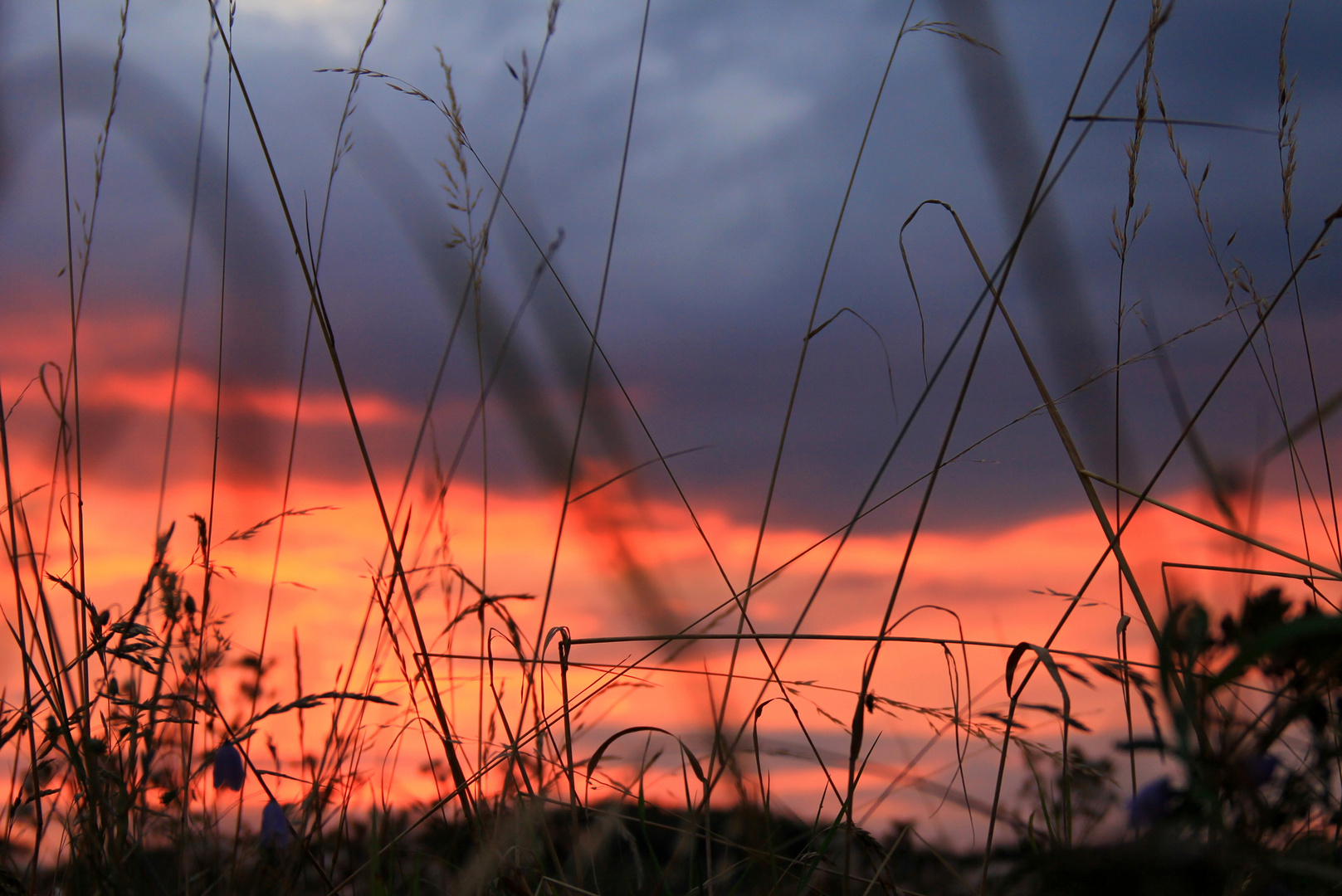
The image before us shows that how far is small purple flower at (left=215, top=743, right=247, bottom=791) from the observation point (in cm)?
132

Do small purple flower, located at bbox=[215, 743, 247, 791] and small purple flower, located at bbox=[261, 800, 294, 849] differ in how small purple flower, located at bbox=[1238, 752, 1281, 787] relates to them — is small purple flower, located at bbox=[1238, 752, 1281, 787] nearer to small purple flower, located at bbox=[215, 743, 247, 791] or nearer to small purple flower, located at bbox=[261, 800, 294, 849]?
small purple flower, located at bbox=[261, 800, 294, 849]

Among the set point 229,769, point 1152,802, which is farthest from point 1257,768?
point 229,769

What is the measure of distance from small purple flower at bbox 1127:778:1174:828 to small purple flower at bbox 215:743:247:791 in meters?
1.18

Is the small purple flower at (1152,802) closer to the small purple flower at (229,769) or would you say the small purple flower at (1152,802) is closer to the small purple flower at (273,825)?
the small purple flower at (273,825)

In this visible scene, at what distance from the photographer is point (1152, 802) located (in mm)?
637

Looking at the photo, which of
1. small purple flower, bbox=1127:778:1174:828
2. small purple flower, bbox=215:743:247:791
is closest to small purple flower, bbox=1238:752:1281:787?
small purple flower, bbox=1127:778:1174:828

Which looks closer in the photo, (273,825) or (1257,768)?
(1257,768)

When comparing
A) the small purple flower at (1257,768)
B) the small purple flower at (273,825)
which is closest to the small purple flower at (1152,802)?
the small purple flower at (1257,768)

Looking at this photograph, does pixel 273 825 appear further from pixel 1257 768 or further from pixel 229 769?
pixel 1257 768

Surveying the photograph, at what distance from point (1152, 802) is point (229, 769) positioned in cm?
123

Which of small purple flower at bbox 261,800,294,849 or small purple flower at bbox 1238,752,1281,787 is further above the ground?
small purple flower at bbox 1238,752,1281,787

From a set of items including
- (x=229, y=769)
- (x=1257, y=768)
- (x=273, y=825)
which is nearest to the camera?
(x=1257, y=768)

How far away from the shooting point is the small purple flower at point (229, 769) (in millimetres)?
1323

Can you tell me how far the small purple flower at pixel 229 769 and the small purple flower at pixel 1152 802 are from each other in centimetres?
118
